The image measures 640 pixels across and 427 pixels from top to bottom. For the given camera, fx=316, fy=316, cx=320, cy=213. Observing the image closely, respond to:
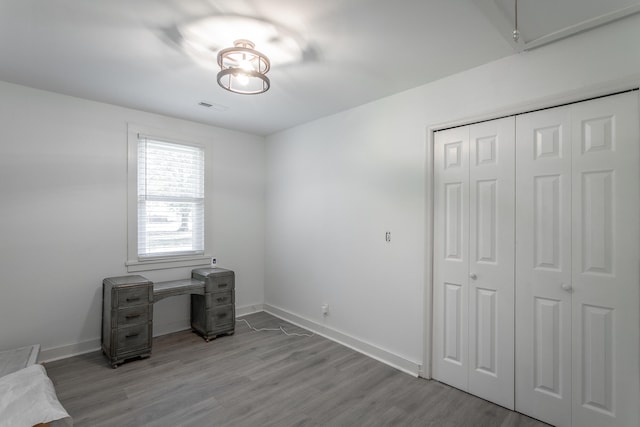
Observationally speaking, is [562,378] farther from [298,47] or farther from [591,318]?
[298,47]

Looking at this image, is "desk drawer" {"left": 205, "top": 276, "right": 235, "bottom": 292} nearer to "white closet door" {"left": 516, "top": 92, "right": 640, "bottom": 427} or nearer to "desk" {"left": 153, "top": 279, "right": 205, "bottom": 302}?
"desk" {"left": 153, "top": 279, "right": 205, "bottom": 302}

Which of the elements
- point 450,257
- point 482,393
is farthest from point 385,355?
point 450,257

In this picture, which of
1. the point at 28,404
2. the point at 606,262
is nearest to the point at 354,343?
the point at 606,262

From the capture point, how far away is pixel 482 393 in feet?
8.11

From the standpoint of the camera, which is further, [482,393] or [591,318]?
[482,393]

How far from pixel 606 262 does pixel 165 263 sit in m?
4.09

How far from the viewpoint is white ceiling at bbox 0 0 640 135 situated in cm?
182

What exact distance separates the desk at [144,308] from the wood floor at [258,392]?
0.19 m

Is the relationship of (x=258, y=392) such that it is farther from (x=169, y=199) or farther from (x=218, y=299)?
(x=169, y=199)

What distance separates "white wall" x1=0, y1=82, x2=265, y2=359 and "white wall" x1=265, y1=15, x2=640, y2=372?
5.16ft

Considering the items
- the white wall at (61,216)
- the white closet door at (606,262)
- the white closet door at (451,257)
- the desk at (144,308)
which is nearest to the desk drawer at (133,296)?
the desk at (144,308)

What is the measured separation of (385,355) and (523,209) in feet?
6.02

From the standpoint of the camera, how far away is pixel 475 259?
8.37ft

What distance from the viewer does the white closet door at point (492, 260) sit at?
2.36 metres
